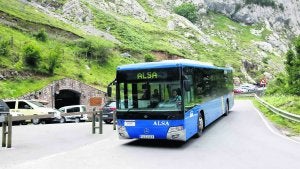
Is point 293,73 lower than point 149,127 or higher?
higher

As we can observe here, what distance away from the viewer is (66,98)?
42094mm

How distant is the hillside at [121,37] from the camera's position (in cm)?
3984

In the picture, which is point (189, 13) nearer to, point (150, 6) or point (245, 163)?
point (150, 6)

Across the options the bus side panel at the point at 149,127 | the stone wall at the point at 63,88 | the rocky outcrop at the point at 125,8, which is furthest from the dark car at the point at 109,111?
the rocky outcrop at the point at 125,8

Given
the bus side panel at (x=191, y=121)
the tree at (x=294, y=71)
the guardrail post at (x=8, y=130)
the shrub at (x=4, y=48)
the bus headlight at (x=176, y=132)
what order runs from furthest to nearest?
the tree at (x=294, y=71), the shrub at (x=4, y=48), the guardrail post at (x=8, y=130), the bus side panel at (x=191, y=121), the bus headlight at (x=176, y=132)

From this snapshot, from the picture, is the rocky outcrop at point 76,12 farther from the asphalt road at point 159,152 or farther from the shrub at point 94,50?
the asphalt road at point 159,152

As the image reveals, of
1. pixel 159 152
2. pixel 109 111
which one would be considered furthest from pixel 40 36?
pixel 159 152

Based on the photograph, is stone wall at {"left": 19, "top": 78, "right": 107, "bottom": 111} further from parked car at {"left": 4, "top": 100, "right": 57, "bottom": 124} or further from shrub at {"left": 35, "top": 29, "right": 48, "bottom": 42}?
shrub at {"left": 35, "top": 29, "right": 48, "bottom": 42}

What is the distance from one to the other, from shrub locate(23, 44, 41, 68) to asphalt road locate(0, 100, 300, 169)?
22947 mm

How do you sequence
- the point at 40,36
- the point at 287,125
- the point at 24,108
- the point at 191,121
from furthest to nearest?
the point at 40,36 < the point at 24,108 < the point at 287,125 < the point at 191,121

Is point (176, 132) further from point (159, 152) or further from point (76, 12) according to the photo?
point (76, 12)

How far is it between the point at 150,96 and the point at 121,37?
63.4 metres

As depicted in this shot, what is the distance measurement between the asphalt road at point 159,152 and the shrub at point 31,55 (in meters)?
22.9

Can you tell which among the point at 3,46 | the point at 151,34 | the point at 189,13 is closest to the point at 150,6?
the point at 189,13
